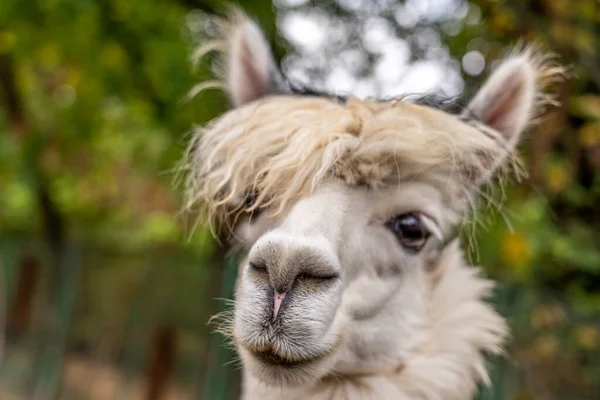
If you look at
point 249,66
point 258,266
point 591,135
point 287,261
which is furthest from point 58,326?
point 287,261

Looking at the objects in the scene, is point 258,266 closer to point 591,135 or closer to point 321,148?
point 321,148

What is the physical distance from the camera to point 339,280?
1941 millimetres

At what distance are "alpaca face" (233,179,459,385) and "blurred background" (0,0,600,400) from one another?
439 millimetres

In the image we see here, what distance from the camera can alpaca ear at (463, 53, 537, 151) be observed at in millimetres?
2531

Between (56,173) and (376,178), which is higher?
(56,173)

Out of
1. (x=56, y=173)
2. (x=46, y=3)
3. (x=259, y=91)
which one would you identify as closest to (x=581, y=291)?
(x=259, y=91)

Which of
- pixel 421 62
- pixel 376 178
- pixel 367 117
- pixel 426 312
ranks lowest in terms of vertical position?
pixel 426 312

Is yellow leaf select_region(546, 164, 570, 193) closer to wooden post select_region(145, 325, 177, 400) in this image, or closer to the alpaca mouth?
the alpaca mouth

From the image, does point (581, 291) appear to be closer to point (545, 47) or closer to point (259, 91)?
point (545, 47)

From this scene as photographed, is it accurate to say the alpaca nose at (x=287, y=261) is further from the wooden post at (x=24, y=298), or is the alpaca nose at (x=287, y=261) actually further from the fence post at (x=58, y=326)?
the wooden post at (x=24, y=298)

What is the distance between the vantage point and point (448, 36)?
221 inches

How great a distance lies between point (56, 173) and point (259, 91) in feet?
26.7

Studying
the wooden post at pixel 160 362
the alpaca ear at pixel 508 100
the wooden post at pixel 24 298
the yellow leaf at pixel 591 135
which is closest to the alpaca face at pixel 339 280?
the alpaca ear at pixel 508 100

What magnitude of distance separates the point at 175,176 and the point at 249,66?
0.64 m
